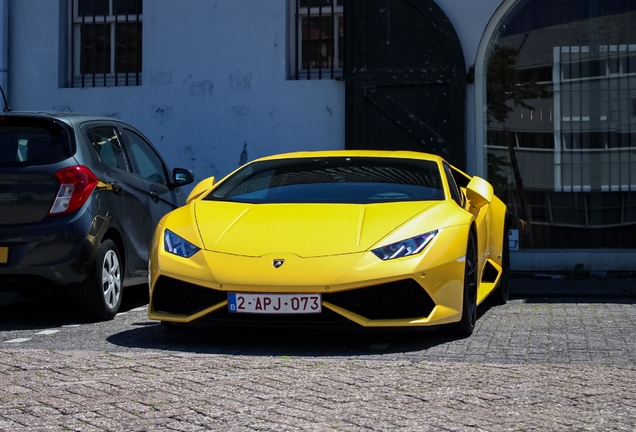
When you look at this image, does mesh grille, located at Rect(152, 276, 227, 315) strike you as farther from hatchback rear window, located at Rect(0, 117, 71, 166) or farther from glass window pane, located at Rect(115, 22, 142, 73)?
glass window pane, located at Rect(115, 22, 142, 73)

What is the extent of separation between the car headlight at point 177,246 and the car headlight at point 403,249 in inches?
42.1

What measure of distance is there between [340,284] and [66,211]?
2.29 metres

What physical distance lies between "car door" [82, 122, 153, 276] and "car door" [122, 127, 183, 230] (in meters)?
0.12

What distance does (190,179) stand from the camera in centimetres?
880

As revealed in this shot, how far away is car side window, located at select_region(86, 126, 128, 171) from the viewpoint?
7809 mm

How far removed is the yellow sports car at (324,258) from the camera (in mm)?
5863

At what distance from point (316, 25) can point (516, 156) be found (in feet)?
9.55

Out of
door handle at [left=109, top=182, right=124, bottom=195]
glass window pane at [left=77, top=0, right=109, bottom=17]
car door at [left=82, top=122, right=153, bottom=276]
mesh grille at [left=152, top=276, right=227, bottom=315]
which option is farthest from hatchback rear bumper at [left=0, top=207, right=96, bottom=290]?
glass window pane at [left=77, top=0, right=109, bottom=17]

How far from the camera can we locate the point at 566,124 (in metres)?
11.9

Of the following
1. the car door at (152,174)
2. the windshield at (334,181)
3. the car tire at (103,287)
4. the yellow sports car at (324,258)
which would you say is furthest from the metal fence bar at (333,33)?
the yellow sports car at (324,258)

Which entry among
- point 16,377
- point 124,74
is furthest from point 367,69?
point 16,377

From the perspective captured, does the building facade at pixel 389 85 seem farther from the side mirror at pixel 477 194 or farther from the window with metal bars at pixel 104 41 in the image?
the side mirror at pixel 477 194

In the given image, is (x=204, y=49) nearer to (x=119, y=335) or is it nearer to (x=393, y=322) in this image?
(x=119, y=335)

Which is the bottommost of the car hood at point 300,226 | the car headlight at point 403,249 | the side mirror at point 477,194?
the car headlight at point 403,249
